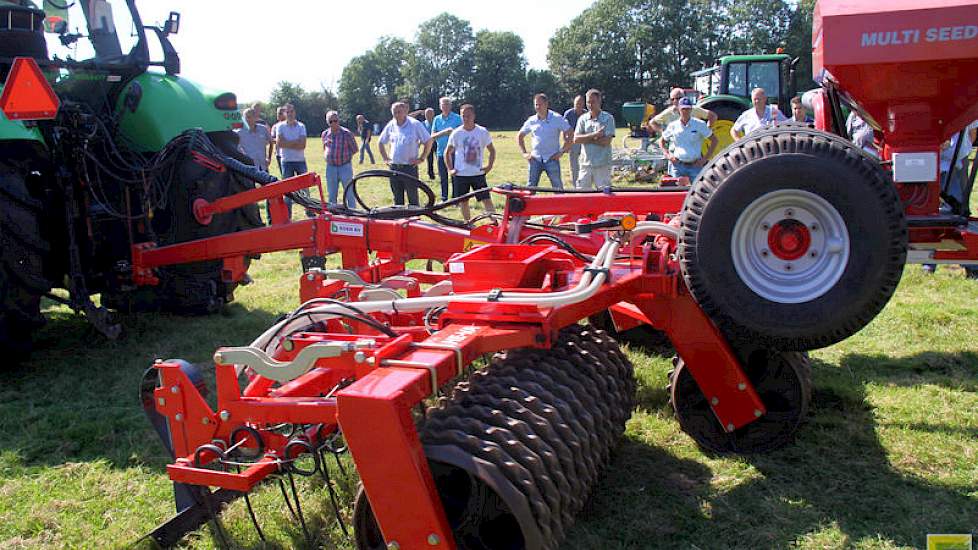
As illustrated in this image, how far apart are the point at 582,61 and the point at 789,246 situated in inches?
2197

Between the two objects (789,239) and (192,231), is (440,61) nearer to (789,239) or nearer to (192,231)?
(192,231)

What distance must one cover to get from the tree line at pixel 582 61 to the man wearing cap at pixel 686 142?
40706 millimetres

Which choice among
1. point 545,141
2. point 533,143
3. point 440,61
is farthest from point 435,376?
point 440,61

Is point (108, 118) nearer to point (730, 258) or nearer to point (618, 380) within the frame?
point (618, 380)

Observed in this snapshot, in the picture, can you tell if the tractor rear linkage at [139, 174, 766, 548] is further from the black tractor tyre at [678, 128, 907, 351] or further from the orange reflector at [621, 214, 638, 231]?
the black tractor tyre at [678, 128, 907, 351]

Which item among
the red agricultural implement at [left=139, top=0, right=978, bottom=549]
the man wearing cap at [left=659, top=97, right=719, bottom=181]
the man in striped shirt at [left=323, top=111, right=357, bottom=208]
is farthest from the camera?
the man in striped shirt at [left=323, top=111, right=357, bottom=208]

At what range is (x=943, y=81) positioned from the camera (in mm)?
2869

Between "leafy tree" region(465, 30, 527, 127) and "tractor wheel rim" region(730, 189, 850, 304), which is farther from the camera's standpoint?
"leafy tree" region(465, 30, 527, 127)

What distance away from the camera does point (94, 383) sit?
4.72 meters

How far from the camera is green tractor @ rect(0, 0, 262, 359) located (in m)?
4.58

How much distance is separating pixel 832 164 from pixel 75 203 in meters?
4.48

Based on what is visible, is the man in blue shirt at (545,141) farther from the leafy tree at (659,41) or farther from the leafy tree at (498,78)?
the leafy tree at (659,41)

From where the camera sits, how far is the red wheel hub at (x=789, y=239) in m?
2.78

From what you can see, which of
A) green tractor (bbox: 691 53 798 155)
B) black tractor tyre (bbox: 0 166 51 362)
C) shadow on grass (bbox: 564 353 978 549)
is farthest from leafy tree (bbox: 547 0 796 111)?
shadow on grass (bbox: 564 353 978 549)
